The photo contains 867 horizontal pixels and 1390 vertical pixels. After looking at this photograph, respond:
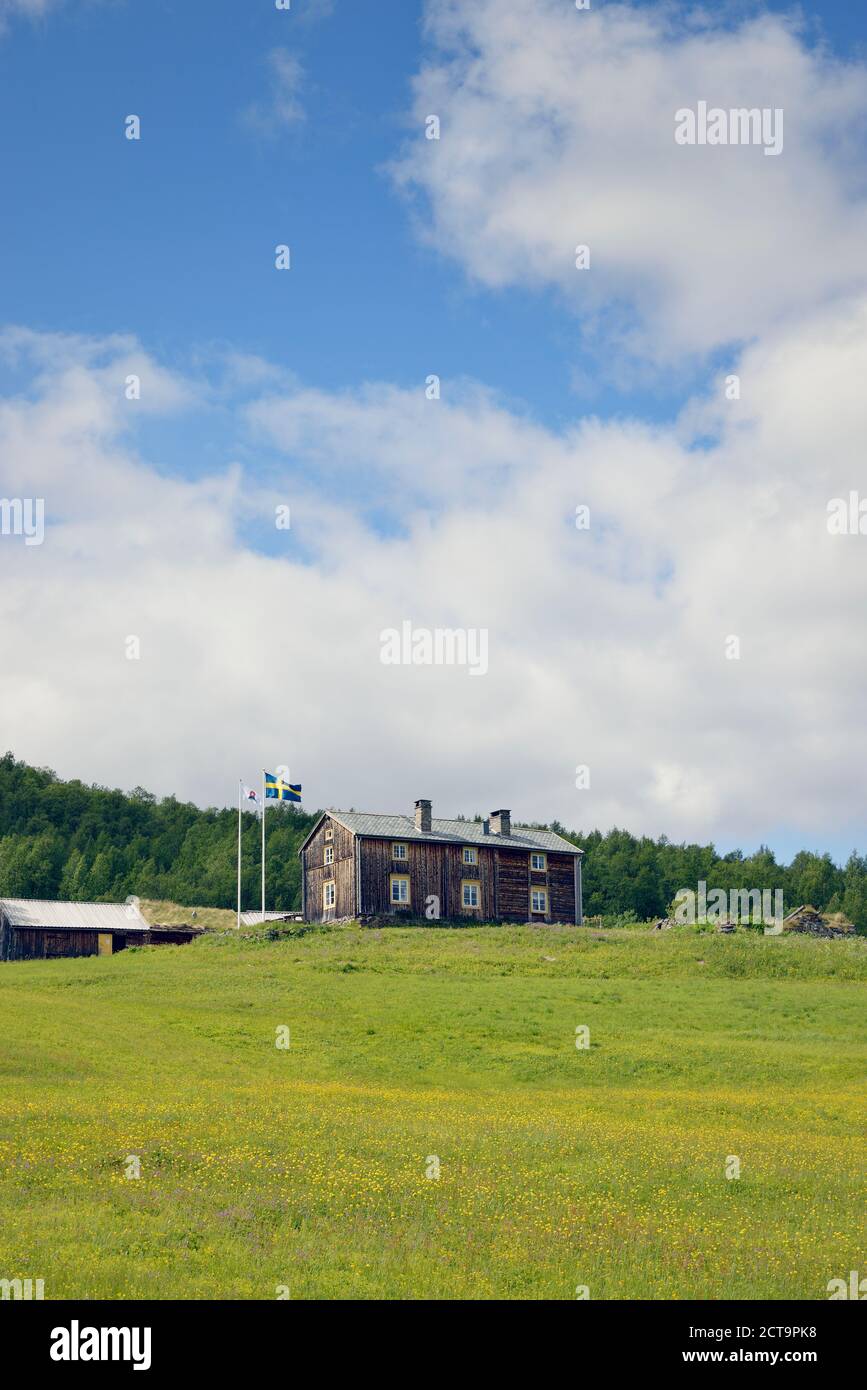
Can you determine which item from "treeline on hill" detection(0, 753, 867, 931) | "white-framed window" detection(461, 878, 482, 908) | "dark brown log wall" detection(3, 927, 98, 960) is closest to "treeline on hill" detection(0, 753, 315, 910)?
"treeline on hill" detection(0, 753, 867, 931)

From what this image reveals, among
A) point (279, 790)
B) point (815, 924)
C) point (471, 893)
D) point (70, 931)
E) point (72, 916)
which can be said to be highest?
point (279, 790)

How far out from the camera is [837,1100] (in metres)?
36.8

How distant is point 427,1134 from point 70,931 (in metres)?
67.2

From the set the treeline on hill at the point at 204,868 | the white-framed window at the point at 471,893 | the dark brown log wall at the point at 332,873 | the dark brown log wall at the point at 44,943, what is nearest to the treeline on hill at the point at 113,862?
the treeline on hill at the point at 204,868

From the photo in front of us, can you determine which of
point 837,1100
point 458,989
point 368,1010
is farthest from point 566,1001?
point 837,1100

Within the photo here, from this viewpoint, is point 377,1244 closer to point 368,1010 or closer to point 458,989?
point 368,1010

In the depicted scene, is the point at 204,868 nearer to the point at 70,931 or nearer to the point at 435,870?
the point at 70,931

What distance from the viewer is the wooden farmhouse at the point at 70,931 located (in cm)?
8812

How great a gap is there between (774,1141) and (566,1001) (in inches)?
1003

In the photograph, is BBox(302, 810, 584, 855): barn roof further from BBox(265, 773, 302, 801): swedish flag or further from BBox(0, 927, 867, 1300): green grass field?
BBox(0, 927, 867, 1300): green grass field

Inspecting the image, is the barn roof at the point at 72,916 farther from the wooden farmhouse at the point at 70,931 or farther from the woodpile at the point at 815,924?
the woodpile at the point at 815,924

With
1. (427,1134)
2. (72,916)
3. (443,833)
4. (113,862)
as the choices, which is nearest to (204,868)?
(113,862)

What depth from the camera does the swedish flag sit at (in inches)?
3428

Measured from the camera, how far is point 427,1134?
92.3ft
